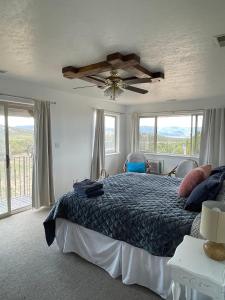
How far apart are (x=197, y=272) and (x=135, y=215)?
85cm

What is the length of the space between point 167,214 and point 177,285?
683mm

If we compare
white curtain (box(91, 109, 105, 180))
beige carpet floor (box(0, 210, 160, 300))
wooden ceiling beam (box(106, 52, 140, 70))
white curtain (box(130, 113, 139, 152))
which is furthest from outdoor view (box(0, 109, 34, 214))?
white curtain (box(130, 113, 139, 152))

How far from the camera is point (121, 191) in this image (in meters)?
2.92

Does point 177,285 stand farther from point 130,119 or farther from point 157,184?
point 130,119

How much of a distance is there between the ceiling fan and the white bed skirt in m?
1.84

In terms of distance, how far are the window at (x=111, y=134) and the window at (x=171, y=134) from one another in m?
0.78

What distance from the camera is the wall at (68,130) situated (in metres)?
4.25

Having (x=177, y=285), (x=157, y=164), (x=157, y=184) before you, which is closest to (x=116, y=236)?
(x=177, y=285)

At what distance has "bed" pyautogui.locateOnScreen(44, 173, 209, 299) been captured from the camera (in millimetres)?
1998

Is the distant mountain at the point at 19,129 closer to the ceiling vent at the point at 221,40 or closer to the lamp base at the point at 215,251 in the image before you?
the ceiling vent at the point at 221,40

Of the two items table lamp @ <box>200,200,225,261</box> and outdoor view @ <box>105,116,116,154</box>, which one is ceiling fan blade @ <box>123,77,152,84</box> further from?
outdoor view @ <box>105,116,116,154</box>

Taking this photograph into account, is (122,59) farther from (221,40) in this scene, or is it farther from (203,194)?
(203,194)

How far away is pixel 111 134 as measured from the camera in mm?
6418

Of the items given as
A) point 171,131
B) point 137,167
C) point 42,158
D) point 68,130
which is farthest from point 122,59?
point 171,131
